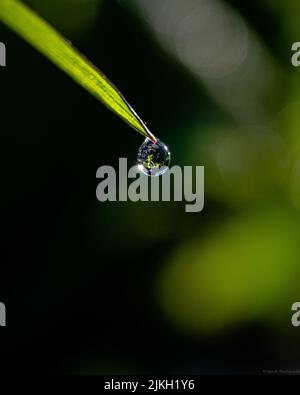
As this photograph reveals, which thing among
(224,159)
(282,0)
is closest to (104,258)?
(224,159)

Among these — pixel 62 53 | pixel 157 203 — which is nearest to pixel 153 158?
pixel 62 53

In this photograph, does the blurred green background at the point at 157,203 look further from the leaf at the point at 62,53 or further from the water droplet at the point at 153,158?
the leaf at the point at 62,53

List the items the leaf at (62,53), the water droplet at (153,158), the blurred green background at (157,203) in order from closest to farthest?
the leaf at (62,53) < the water droplet at (153,158) < the blurred green background at (157,203)

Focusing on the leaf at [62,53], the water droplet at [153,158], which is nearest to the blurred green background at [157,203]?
the water droplet at [153,158]

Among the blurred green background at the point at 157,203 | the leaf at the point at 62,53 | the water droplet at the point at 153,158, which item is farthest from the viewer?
the blurred green background at the point at 157,203

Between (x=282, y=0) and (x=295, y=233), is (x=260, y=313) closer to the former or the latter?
(x=295, y=233)

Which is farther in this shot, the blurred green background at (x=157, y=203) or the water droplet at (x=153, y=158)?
the blurred green background at (x=157, y=203)

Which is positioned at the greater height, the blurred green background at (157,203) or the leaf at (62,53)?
the blurred green background at (157,203)

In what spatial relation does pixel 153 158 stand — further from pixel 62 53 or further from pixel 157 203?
pixel 157 203
